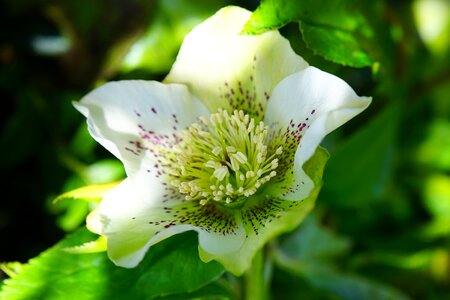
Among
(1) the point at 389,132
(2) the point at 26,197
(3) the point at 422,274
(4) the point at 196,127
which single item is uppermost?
(4) the point at 196,127

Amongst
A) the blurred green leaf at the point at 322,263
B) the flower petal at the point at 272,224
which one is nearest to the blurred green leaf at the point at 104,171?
the blurred green leaf at the point at 322,263

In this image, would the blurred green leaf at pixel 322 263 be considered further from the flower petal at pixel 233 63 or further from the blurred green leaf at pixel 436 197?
the flower petal at pixel 233 63

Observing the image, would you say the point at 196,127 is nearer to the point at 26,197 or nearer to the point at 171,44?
Result: the point at 171,44

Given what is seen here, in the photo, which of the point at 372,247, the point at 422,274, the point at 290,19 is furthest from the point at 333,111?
the point at 422,274

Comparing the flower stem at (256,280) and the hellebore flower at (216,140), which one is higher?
the hellebore flower at (216,140)

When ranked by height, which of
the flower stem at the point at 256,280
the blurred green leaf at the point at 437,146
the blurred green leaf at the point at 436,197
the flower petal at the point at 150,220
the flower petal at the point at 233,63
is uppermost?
the flower petal at the point at 233,63

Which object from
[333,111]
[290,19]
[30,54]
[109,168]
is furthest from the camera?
[30,54]

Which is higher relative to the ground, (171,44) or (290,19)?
(290,19)

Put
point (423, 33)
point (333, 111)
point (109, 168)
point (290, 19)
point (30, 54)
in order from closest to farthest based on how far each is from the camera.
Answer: point (333, 111)
point (290, 19)
point (109, 168)
point (30, 54)
point (423, 33)
